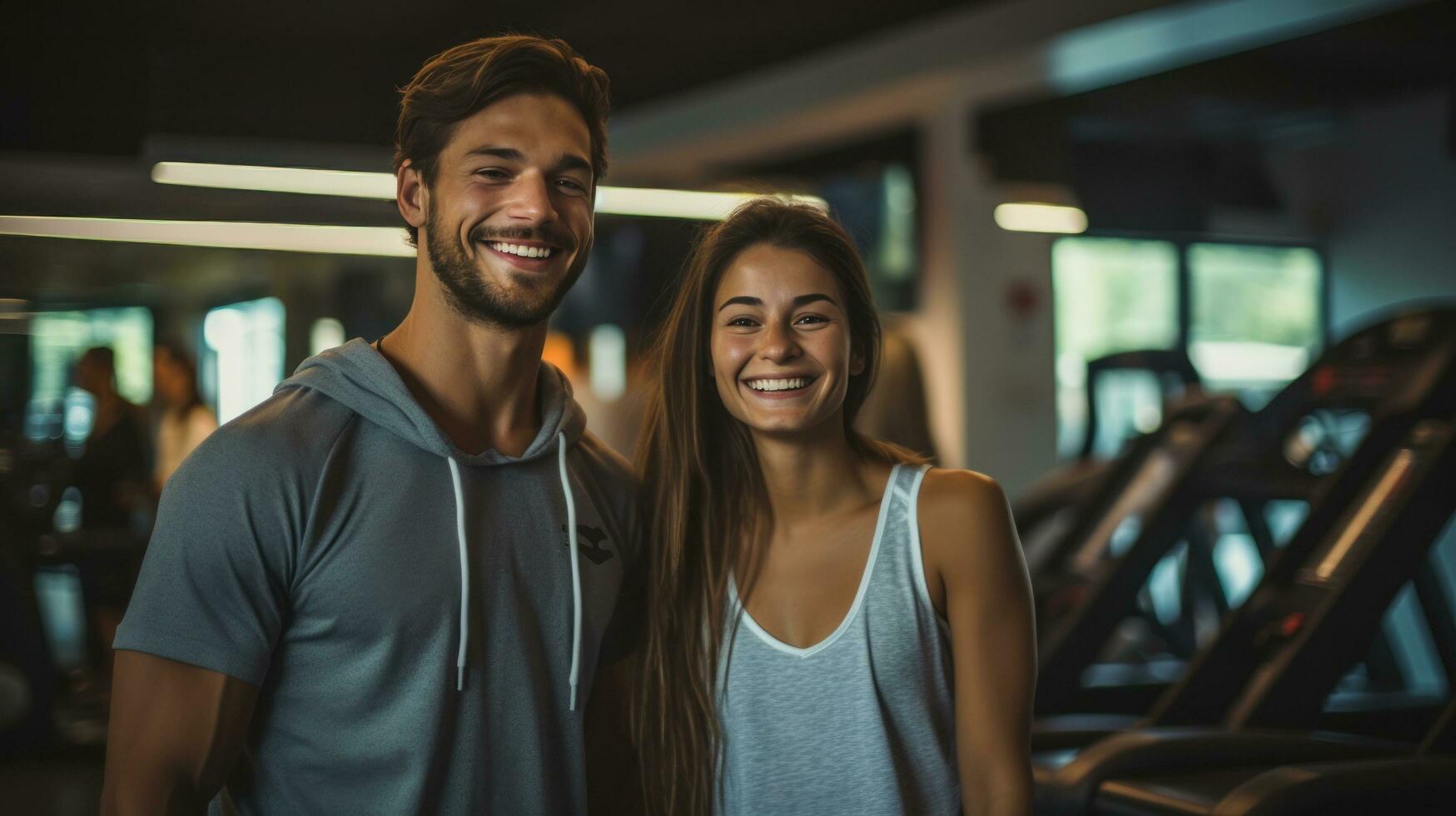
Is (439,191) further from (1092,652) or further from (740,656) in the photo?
(1092,652)

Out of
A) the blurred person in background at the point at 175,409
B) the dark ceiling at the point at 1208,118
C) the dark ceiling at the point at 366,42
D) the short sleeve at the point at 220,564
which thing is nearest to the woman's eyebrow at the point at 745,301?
the short sleeve at the point at 220,564

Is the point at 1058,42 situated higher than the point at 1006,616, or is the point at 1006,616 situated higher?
the point at 1058,42

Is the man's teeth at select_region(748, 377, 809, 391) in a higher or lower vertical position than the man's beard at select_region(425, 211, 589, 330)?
lower

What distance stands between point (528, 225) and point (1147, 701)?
353cm

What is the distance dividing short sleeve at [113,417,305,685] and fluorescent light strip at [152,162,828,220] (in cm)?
449

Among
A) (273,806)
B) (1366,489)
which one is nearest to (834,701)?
(273,806)

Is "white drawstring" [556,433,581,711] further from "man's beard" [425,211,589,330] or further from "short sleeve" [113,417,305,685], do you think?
"short sleeve" [113,417,305,685]

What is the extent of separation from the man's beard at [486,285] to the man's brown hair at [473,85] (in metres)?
0.09

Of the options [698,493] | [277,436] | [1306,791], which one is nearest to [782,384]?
[698,493]

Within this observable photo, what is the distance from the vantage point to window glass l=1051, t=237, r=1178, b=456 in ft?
29.2

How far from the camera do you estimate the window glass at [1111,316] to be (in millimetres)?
8906

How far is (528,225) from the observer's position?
4.96ft

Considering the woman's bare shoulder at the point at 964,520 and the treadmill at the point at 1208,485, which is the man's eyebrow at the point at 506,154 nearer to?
the woman's bare shoulder at the point at 964,520

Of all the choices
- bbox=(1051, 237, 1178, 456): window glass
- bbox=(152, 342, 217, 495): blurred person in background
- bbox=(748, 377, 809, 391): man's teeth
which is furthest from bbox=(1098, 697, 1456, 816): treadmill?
bbox=(1051, 237, 1178, 456): window glass
